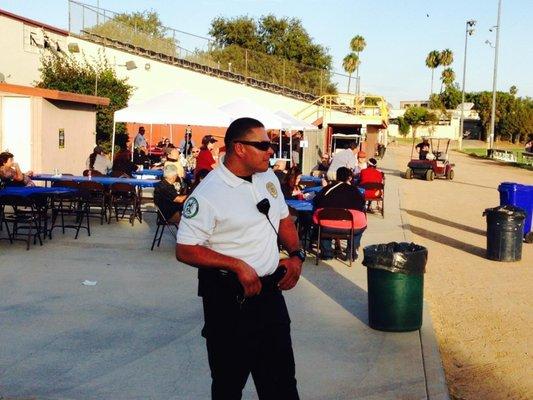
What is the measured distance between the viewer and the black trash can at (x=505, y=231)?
33.6ft

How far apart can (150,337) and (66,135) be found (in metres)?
11.6

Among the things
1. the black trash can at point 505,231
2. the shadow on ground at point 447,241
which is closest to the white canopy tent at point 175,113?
the shadow on ground at point 447,241

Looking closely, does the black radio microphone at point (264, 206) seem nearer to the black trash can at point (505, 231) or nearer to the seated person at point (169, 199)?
the seated person at point (169, 199)

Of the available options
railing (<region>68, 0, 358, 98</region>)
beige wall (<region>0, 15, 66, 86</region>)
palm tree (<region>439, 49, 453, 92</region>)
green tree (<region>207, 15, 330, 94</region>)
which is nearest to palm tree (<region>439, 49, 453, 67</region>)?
palm tree (<region>439, 49, 453, 92</region>)

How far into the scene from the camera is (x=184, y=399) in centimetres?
484

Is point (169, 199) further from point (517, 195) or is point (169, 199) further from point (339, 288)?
point (517, 195)

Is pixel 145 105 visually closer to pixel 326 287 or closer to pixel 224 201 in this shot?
pixel 326 287

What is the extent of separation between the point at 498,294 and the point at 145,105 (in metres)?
9.05

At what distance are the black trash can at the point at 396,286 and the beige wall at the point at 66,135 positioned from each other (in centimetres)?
1080

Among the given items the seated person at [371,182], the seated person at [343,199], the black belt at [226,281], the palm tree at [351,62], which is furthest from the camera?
the palm tree at [351,62]

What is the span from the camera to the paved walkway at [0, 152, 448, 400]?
510cm

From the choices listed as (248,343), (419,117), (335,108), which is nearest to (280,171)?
(248,343)

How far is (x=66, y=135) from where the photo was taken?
16.8 meters

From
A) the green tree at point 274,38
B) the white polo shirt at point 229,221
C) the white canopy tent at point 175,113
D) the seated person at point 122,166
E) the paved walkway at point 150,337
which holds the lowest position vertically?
the paved walkway at point 150,337
